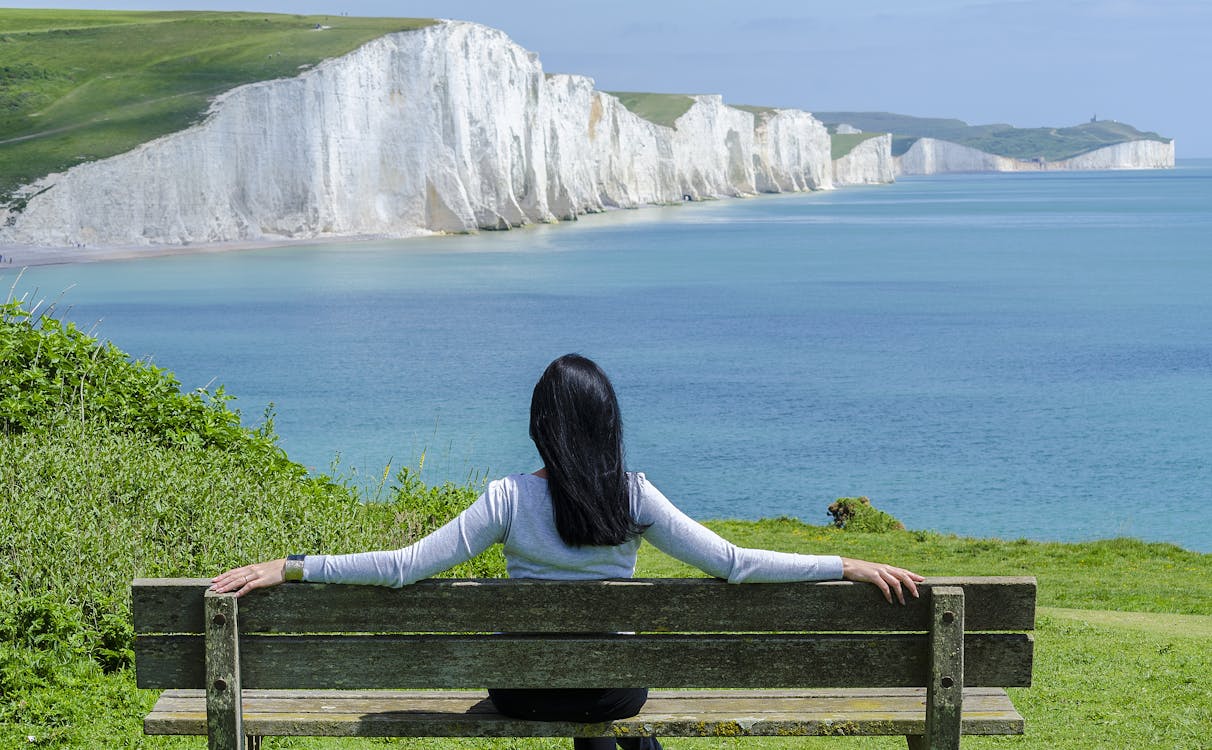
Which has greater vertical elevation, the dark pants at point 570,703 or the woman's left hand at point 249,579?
the woman's left hand at point 249,579

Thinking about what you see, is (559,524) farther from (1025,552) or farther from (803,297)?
(803,297)

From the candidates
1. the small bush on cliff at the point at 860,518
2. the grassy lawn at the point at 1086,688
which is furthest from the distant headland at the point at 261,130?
the grassy lawn at the point at 1086,688

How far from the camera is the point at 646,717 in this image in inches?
176

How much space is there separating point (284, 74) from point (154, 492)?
8216cm

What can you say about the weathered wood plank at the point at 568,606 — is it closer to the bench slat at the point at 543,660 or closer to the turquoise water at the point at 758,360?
the bench slat at the point at 543,660

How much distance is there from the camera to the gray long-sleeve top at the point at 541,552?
413 centimetres

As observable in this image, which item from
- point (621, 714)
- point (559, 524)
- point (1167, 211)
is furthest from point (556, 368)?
point (1167, 211)

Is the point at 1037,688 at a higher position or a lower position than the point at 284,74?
lower

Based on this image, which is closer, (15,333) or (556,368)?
Answer: (556,368)

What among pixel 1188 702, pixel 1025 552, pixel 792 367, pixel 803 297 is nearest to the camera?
pixel 1188 702

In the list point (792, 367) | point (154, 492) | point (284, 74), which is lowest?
point (792, 367)

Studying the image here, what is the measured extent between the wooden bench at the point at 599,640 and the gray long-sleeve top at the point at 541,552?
5cm

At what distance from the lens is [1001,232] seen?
401 ft

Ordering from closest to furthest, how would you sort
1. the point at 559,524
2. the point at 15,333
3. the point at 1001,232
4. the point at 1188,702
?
the point at 559,524
the point at 1188,702
the point at 15,333
the point at 1001,232
